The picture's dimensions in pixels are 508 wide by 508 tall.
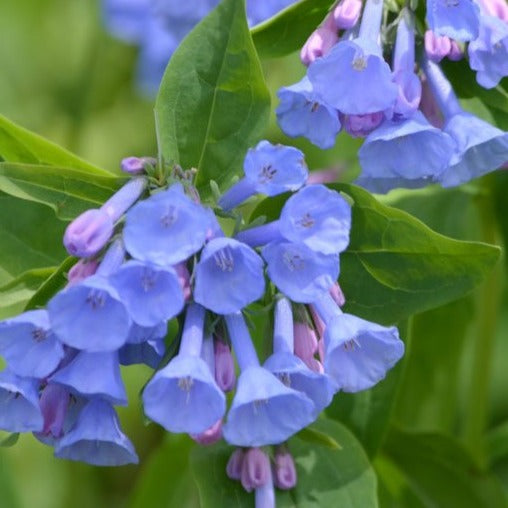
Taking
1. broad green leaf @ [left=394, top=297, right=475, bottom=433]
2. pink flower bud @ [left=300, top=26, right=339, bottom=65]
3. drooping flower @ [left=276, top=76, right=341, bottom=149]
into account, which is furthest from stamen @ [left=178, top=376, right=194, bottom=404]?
broad green leaf @ [left=394, top=297, right=475, bottom=433]

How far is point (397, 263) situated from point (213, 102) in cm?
39

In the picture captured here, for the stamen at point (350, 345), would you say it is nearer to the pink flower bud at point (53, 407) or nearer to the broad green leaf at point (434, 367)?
the pink flower bud at point (53, 407)

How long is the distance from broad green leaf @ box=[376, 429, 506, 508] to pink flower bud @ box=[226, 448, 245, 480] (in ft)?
2.15

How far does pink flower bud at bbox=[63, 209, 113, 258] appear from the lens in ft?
5.00

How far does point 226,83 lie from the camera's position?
178 cm

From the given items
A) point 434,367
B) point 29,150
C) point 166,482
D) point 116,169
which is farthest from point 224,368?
point 116,169

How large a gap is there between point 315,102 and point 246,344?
1.39ft

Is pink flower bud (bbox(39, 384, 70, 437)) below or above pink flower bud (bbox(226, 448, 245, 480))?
above

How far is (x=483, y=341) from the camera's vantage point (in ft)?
8.25

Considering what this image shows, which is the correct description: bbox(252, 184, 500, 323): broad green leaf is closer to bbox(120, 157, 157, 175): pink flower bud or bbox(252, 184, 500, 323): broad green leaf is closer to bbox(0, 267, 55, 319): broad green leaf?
bbox(120, 157, 157, 175): pink flower bud

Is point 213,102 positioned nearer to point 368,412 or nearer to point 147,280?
point 147,280

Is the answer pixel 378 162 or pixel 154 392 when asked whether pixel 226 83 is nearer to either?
pixel 378 162

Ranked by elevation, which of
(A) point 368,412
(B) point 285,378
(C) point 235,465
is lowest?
(A) point 368,412

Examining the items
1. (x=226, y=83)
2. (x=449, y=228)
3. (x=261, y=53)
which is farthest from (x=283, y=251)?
(x=449, y=228)
